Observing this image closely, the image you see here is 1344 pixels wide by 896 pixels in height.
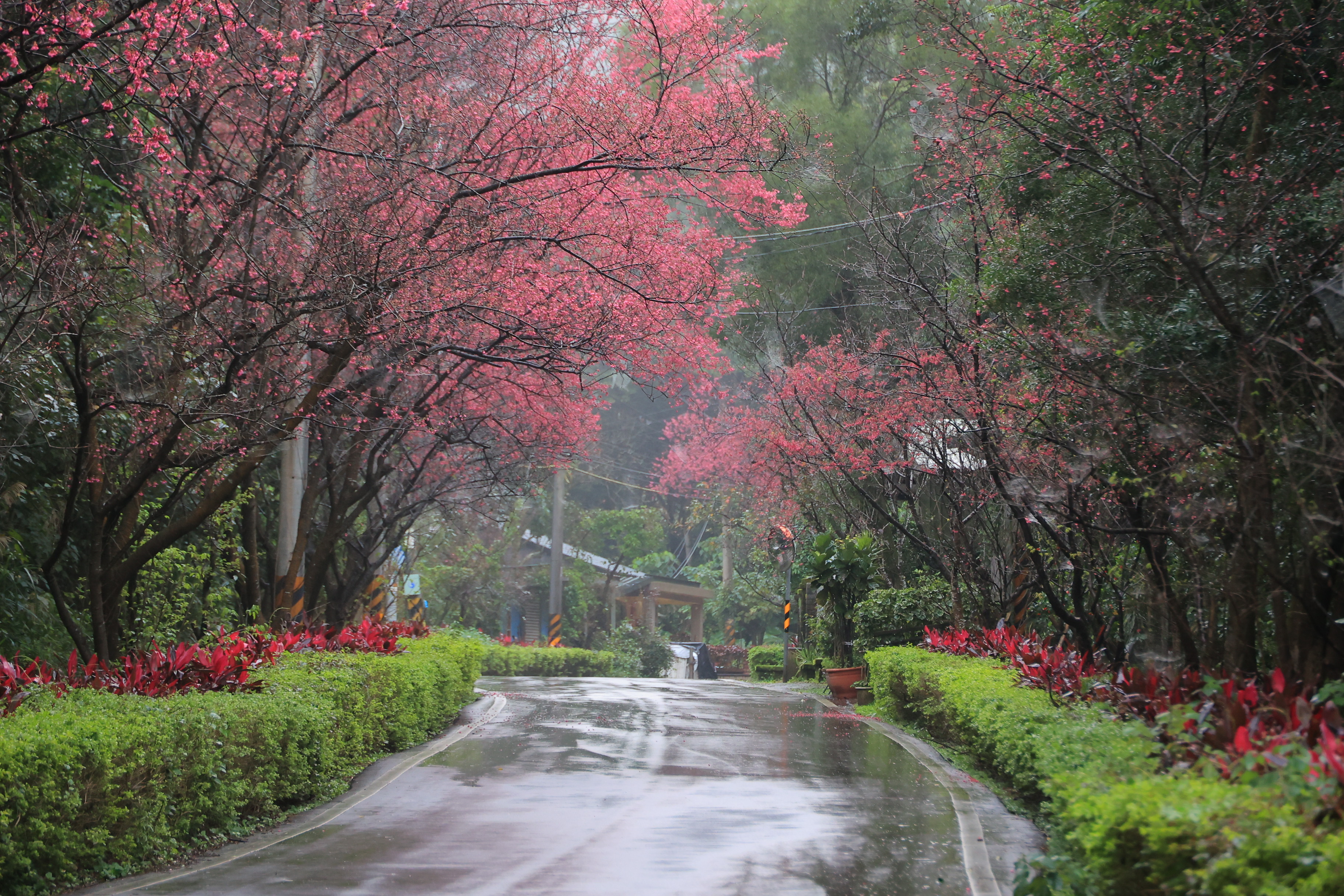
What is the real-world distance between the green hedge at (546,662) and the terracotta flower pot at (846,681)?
941 cm

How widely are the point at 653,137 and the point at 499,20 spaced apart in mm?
1812

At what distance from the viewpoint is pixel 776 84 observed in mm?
26312

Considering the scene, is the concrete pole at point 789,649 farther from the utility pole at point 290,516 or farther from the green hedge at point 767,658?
the utility pole at point 290,516

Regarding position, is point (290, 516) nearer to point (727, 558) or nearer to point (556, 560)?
point (556, 560)

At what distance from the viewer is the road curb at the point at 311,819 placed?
6.45 metres

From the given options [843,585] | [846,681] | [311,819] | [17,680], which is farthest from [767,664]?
[17,680]

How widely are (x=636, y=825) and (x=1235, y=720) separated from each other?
418cm

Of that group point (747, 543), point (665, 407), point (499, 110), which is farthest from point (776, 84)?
point (665, 407)

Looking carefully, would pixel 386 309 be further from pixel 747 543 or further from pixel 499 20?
pixel 747 543

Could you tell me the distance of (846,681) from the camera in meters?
19.2

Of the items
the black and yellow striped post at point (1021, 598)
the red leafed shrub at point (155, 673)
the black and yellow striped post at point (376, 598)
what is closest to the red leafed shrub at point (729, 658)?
the black and yellow striped post at point (376, 598)

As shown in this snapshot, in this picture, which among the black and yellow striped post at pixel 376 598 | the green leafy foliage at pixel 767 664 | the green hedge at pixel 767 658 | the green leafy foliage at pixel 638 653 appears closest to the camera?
the black and yellow striped post at pixel 376 598

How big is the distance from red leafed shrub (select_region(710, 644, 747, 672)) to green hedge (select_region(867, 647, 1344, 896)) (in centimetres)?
3203

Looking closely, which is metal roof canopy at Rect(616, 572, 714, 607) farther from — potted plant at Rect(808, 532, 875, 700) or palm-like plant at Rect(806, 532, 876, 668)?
potted plant at Rect(808, 532, 875, 700)
